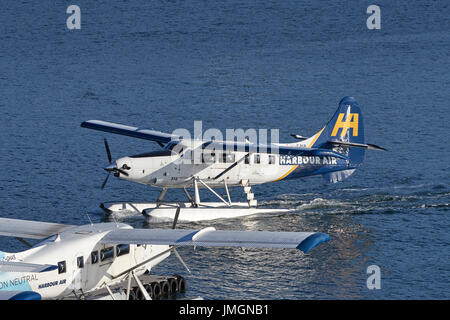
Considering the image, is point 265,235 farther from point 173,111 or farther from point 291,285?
point 173,111

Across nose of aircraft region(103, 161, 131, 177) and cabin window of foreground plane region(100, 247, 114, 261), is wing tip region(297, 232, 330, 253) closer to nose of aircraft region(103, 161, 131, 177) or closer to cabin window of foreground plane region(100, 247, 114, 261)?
cabin window of foreground plane region(100, 247, 114, 261)

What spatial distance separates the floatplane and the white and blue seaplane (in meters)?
9.79

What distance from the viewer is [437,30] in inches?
3270

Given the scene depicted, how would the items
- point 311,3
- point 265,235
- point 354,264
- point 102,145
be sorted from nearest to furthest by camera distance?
point 265,235, point 354,264, point 102,145, point 311,3

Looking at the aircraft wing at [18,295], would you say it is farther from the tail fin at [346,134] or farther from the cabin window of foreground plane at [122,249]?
the tail fin at [346,134]

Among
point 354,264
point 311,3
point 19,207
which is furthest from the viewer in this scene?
A: point 311,3

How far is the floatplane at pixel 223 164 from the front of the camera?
3831 centimetres

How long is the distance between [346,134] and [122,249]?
18.6 m

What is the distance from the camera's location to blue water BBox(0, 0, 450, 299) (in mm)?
33625

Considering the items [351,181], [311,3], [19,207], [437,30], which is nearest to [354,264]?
[351,181]

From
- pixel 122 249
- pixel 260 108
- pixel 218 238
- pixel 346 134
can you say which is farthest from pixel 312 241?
pixel 260 108

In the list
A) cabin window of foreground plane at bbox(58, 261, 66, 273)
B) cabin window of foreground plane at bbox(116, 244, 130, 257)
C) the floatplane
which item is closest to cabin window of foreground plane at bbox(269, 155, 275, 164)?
the floatplane

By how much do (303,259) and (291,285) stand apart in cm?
287

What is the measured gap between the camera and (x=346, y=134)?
141 ft
